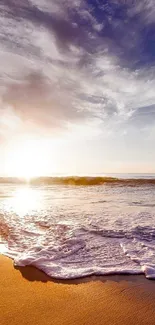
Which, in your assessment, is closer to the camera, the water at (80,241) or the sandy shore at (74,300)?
the sandy shore at (74,300)

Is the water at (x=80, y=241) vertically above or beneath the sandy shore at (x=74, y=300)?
above

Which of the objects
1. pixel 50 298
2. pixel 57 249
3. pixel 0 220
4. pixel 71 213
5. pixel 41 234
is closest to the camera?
pixel 50 298

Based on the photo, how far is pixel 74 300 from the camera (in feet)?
10.2

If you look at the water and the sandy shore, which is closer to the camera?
the sandy shore

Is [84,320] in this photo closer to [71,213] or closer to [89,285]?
[89,285]

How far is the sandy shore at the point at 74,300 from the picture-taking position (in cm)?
273

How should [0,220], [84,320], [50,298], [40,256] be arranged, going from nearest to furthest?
[84,320] → [50,298] → [40,256] → [0,220]

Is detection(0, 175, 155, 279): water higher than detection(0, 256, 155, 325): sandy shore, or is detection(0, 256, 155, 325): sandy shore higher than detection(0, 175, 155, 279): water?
detection(0, 175, 155, 279): water

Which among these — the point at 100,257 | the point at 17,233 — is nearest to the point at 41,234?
the point at 17,233

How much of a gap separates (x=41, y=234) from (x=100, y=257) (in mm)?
1974

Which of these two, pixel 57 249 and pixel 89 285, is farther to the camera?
pixel 57 249

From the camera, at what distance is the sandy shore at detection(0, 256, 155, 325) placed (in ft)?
8.95

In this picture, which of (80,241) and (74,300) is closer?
(74,300)

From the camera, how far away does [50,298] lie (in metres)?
3.15
